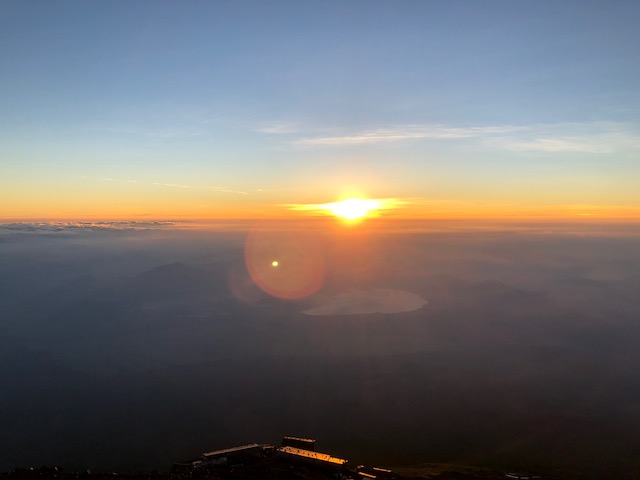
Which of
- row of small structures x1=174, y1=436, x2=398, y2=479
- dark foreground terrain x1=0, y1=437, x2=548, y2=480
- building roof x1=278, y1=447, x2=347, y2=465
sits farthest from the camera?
building roof x1=278, y1=447, x2=347, y2=465

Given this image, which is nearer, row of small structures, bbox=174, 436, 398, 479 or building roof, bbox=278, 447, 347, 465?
row of small structures, bbox=174, 436, 398, 479

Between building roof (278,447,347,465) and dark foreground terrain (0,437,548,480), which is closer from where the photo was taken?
dark foreground terrain (0,437,548,480)

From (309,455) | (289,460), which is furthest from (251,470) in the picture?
(309,455)

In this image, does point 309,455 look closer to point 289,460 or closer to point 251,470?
point 289,460

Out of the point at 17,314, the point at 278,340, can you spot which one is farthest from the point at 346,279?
the point at 17,314

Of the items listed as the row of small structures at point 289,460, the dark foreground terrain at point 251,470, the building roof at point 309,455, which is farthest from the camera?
the building roof at point 309,455

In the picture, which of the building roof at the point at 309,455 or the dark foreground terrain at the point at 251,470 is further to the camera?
the building roof at the point at 309,455

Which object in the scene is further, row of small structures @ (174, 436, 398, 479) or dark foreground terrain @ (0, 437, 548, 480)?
row of small structures @ (174, 436, 398, 479)

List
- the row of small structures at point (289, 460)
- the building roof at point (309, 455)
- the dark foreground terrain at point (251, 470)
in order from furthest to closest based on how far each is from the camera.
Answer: the building roof at point (309, 455), the row of small structures at point (289, 460), the dark foreground terrain at point (251, 470)

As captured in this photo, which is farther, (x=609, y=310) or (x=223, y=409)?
(x=609, y=310)

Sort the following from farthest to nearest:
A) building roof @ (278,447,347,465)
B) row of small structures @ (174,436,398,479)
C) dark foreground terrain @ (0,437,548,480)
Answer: building roof @ (278,447,347,465) → row of small structures @ (174,436,398,479) → dark foreground terrain @ (0,437,548,480)

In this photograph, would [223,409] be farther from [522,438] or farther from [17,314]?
[17,314]
